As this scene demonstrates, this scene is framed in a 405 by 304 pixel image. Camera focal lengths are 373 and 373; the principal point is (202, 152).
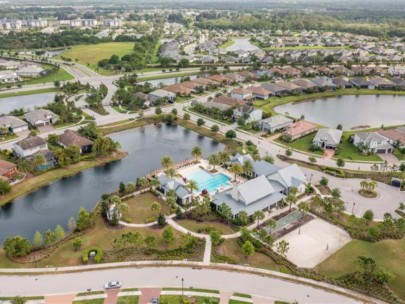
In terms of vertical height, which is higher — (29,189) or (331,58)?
(331,58)

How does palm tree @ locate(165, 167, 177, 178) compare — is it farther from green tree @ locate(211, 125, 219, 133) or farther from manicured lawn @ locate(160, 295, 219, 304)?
manicured lawn @ locate(160, 295, 219, 304)

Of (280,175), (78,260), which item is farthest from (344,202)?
(78,260)

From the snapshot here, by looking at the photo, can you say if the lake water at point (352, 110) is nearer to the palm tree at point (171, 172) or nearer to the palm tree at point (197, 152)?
the palm tree at point (197, 152)

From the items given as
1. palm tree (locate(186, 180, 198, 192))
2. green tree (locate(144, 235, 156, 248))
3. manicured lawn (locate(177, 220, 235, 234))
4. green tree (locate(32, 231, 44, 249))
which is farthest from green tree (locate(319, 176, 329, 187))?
green tree (locate(32, 231, 44, 249))

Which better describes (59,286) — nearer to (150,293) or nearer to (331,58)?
(150,293)

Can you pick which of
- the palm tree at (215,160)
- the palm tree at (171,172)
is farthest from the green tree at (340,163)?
the palm tree at (171,172)

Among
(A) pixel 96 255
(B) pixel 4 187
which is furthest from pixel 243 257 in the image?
(B) pixel 4 187
